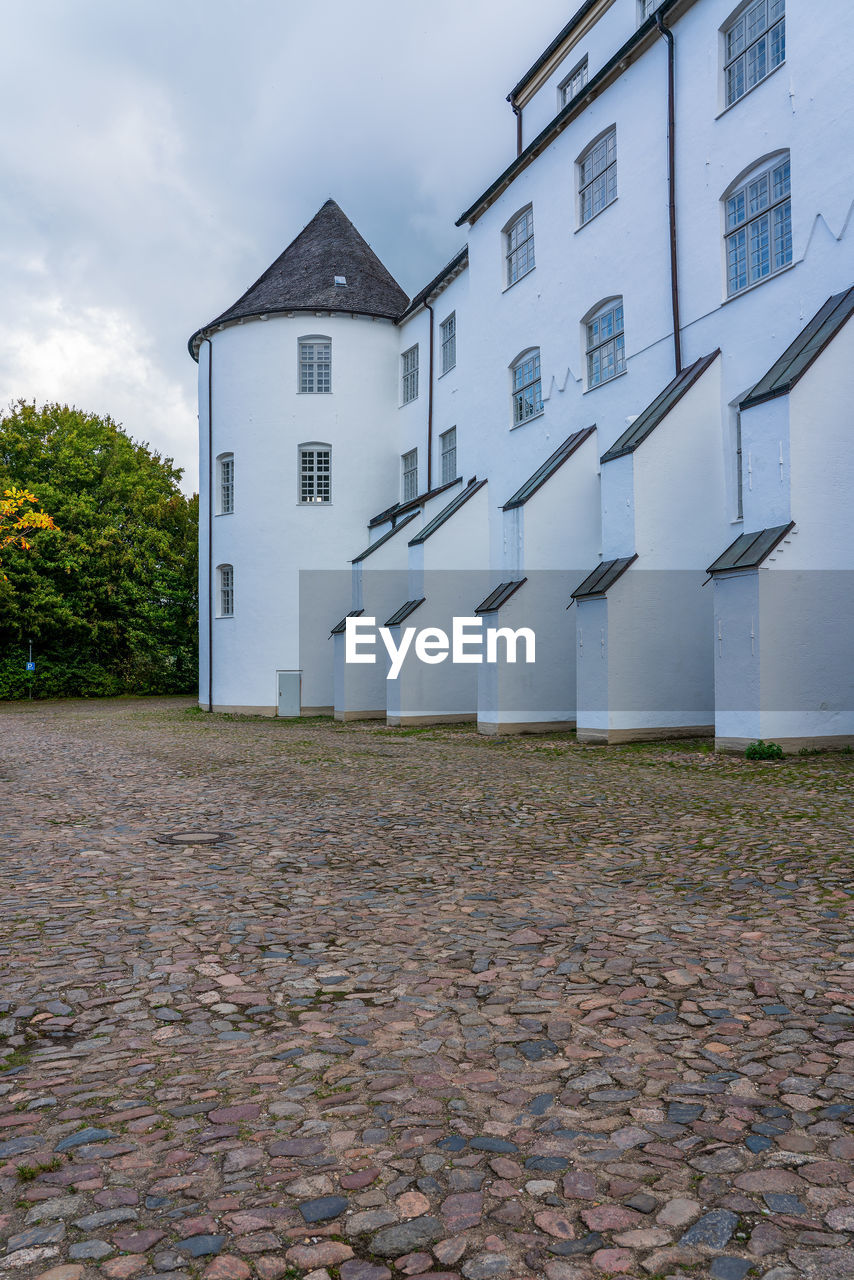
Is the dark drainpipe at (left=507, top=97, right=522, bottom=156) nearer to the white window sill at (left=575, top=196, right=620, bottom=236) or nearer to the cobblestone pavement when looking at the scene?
the white window sill at (left=575, top=196, right=620, bottom=236)

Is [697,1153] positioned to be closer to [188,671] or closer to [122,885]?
[122,885]

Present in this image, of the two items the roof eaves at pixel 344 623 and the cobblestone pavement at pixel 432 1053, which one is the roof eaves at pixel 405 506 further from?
the cobblestone pavement at pixel 432 1053

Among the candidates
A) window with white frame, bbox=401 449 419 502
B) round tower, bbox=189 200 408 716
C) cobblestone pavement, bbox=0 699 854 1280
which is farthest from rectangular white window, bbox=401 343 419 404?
cobblestone pavement, bbox=0 699 854 1280

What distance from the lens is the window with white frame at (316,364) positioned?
29.7m

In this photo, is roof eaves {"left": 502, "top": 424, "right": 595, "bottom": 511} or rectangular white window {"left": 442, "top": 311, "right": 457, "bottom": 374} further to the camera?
rectangular white window {"left": 442, "top": 311, "right": 457, "bottom": 374}

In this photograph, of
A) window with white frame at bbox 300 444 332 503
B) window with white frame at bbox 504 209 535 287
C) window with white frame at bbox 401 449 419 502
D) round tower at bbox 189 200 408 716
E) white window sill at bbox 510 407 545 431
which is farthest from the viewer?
window with white frame at bbox 300 444 332 503

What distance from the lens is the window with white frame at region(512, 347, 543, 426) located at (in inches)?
871

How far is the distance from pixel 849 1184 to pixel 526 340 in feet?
70.8

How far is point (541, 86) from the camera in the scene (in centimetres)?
2489

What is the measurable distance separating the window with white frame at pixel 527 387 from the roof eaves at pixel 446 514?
1848mm

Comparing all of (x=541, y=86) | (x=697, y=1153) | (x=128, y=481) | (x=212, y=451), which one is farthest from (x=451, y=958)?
(x=128, y=481)

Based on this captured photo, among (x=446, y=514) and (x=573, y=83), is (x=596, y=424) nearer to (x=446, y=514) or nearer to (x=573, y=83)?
(x=446, y=514)

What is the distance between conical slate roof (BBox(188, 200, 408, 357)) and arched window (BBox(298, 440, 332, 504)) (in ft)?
13.7

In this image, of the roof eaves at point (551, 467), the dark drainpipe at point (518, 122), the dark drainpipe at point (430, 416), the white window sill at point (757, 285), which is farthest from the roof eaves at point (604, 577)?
the dark drainpipe at point (518, 122)
